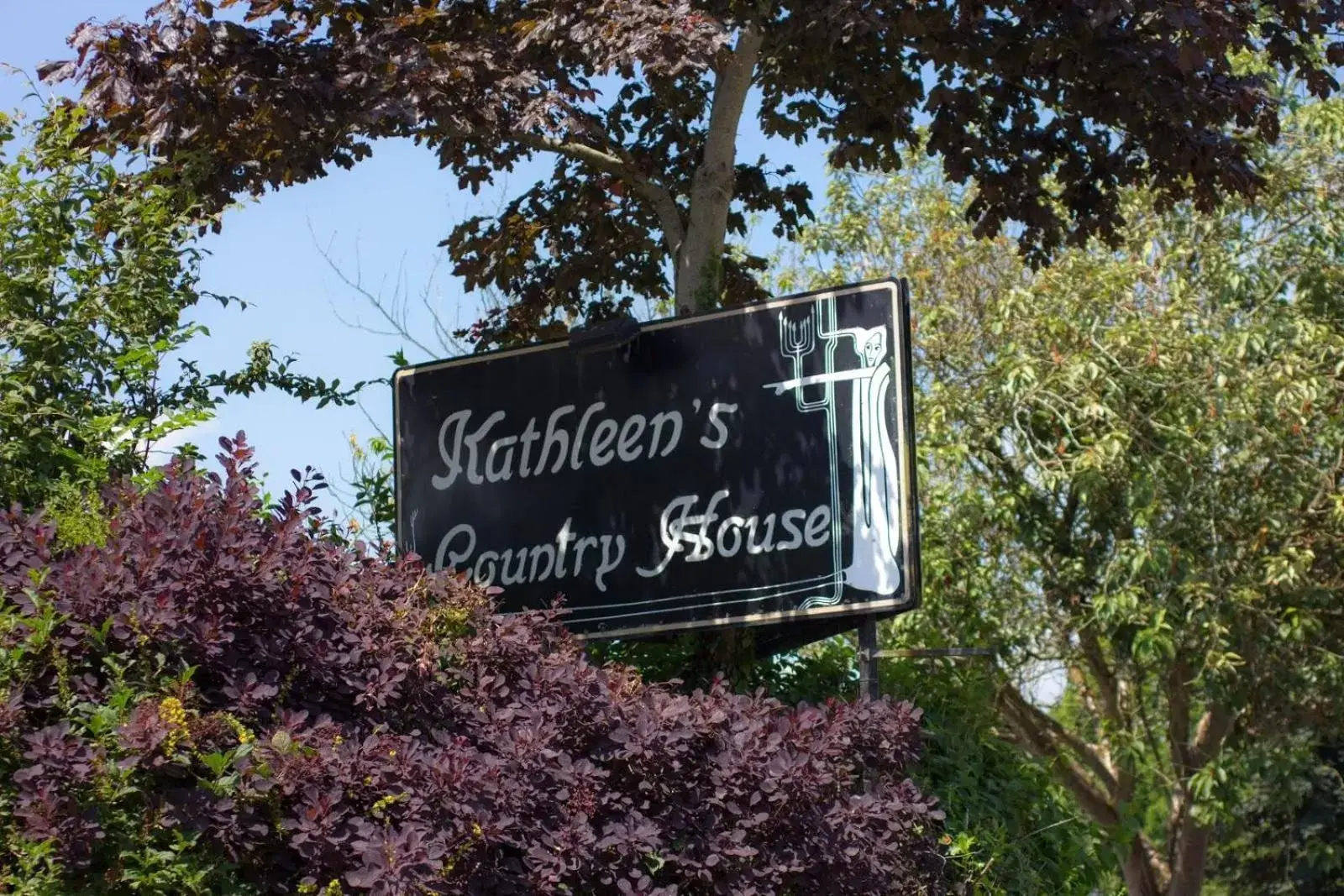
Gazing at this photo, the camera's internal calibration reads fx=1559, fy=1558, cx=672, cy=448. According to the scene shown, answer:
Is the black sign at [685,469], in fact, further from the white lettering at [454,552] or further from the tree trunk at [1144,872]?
the tree trunk at [1144,872]

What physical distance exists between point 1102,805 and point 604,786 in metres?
11.3

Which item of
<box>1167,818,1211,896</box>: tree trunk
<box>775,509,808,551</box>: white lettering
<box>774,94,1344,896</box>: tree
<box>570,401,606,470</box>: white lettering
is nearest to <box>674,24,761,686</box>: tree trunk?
<box>570,401,606,470</box>: white lettering

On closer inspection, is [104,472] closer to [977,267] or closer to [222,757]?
[222,757]

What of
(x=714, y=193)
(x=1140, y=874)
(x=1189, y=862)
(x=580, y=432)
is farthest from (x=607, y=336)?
(x=1140, y=874)

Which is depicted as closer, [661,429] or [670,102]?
[661,429]

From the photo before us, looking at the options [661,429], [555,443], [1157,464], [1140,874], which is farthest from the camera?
[1140,874]

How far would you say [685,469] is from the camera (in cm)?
622

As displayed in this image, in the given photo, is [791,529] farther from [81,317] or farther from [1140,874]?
[1140,874]

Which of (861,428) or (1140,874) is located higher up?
(861,428)

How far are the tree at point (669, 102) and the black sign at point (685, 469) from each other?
3.73 feet

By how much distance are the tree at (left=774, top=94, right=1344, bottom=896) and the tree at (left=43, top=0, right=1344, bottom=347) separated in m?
3.17

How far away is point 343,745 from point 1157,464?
8.69 metres

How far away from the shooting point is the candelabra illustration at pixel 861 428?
18.8ft

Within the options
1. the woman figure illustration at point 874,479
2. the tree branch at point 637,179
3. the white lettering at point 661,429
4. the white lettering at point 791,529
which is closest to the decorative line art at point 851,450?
the woman figure illustration at point 874,479
